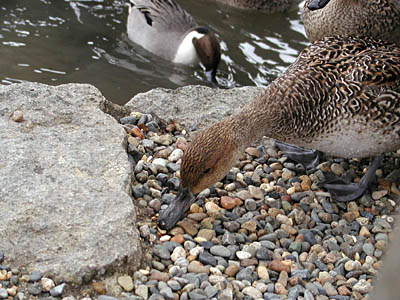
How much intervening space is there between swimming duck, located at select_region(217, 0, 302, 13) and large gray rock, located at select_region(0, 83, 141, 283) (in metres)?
5.70

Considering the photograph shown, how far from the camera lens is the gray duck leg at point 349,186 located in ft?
14.2

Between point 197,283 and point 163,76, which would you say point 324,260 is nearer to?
point 197,283

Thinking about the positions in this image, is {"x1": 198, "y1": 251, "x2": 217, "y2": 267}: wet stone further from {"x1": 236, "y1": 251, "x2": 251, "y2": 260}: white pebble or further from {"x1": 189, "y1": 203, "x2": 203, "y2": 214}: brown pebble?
{"x1": 189, "y1": 203, "x2": 203, "y2": 214}: brown pebble

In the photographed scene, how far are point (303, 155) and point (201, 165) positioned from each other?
136 cm

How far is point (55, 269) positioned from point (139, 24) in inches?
222

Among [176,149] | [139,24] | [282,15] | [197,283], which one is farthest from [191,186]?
[282,15]

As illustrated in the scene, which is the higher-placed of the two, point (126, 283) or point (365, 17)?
point (365, 17)

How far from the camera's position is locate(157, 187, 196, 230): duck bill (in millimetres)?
3736

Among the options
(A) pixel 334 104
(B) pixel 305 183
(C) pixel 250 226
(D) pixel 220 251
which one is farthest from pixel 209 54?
(D) pixel 220 251

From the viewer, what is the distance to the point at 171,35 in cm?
840

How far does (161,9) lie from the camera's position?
28.1 feet

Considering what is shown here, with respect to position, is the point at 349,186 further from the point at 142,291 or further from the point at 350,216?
the point at 142,291

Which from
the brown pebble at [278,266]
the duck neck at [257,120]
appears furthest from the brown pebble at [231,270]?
the duck neck at [257,120]

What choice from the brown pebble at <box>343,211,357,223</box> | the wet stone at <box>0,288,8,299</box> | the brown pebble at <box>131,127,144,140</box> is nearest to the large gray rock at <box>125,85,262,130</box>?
the brown pebble at <box>131,127,144,140</box>
